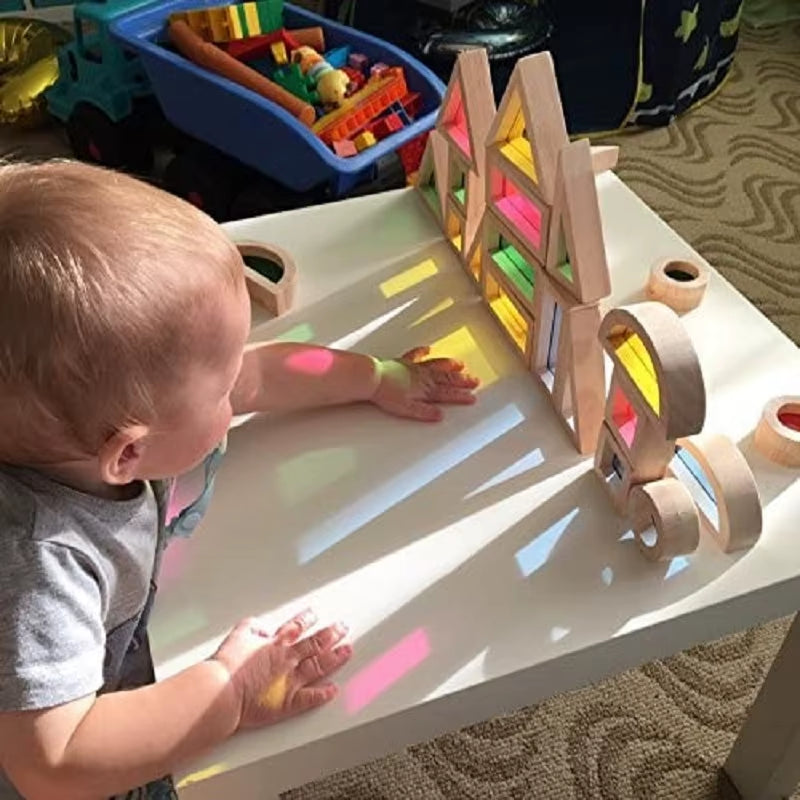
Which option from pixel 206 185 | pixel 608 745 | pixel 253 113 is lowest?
pixel 608 745

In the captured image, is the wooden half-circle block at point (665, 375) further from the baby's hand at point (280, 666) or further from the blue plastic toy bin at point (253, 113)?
the blue plastic toy bin at point (253, 113)

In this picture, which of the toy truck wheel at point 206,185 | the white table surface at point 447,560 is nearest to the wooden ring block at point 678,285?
the white table surface at point 447,560

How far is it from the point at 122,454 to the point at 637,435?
1.00ft

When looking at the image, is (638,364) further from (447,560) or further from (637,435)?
(447,560)

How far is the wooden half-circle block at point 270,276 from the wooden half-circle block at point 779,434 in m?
0.37

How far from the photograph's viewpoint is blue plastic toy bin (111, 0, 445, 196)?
52.8 inches

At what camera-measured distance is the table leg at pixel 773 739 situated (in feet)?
2.56

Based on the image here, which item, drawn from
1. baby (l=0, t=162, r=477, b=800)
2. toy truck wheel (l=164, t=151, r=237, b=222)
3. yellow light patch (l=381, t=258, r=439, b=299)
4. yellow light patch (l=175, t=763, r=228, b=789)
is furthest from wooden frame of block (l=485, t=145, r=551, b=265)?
toy truck wheel (l=164, t=151, r=237, b=222)

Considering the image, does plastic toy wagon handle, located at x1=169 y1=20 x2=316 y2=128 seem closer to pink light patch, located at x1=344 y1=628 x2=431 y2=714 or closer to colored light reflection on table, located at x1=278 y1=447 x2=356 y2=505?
colored light reflection on table, located at x1=278 y1=447 x2=356 y2=505

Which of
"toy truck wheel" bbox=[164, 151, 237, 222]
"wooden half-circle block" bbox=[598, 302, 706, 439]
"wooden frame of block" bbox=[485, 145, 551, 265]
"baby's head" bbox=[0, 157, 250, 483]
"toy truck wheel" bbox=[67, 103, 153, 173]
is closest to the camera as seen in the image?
"baby's head" bbox=[0, 157, 250, 483]

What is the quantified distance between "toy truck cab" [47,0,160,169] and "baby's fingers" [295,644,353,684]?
1.21m

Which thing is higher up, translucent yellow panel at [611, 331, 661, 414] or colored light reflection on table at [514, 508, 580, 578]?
translucent yellow panel at [611, 331, 661, 414]

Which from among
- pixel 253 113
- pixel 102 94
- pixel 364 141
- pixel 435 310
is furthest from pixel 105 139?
pixel 435 310

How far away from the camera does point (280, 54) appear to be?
1.50 metres
